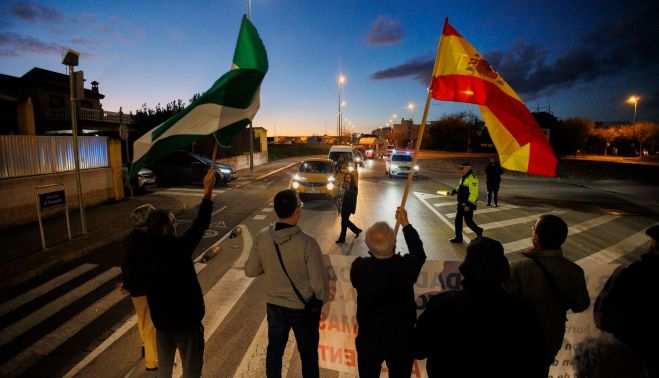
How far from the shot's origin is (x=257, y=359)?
4.13m

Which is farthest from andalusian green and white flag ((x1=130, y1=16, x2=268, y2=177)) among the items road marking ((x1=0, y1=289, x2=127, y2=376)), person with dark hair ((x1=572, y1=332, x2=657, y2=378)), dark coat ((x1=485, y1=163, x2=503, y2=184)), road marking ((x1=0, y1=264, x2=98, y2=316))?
dark coat ((x1=485, y1=163, x2=503, y2=184))

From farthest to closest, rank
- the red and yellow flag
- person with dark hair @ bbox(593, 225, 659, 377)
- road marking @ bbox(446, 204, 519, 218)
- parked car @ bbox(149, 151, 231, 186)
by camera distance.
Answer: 1. parked car @ bbox(149, 151, 231, 186)
2. road marking @ bbox(446, 204, 519, 218)
3. the red and yellow flag
4. person with dark hair @ bbox(593, 225, 659, 377)

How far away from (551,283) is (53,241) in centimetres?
1027

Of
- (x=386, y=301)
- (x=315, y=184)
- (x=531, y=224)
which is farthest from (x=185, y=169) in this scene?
(x=386, y=301)

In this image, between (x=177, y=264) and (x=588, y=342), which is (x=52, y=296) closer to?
(x=177, y=264)

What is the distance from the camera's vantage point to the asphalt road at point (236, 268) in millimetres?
4227

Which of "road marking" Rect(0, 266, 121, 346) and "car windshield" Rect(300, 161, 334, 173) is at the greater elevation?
"car windshield" Rect(300, 161, 334, 173)

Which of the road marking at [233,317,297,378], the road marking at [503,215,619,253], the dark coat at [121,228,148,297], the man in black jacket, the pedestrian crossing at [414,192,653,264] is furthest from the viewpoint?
the road marking at [503,215,619,253]

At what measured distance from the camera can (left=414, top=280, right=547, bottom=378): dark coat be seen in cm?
195

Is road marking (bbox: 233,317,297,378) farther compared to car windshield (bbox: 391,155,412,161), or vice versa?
car windshield (bbox: 391,155,412,161)

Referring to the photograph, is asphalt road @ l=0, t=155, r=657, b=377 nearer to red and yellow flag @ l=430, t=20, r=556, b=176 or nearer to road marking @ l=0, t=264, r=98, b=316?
road marking @ l=0, t=264, r=98, b=316

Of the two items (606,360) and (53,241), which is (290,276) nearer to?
(606,360)

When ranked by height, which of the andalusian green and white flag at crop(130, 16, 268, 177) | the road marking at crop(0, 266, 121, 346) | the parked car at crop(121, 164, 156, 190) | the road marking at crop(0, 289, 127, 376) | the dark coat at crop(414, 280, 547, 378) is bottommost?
the road marking at crop(0, 266, 121, 346)

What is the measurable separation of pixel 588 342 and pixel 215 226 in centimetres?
942
